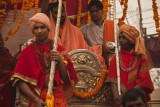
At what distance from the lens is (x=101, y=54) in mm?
5105

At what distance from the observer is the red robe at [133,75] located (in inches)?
164

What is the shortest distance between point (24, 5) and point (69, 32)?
4.81ft

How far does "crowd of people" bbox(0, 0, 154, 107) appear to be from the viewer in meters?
3.20

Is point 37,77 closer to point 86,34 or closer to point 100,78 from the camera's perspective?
point 100,78

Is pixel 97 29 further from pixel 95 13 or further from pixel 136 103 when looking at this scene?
pixel 136 103

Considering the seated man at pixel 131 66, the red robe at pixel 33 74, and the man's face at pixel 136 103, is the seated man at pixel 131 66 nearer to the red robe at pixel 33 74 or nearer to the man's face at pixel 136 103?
the man's face at pixel 136 103

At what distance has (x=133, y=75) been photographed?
4242 millimetres

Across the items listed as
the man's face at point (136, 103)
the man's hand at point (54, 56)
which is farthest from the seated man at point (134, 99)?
the man's hand at point (54, 56)

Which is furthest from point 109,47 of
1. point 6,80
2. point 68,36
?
point 6,80

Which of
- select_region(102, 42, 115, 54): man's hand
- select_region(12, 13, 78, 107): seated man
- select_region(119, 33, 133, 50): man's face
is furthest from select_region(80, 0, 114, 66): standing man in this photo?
select_region(12, 13, 78, 107): seated man

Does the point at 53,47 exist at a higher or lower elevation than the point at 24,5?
lower

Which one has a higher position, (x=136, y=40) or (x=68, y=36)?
(x=68, y=36)

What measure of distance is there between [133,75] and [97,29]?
190cm

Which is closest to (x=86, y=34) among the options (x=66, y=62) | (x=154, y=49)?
(x=66, y=62)
